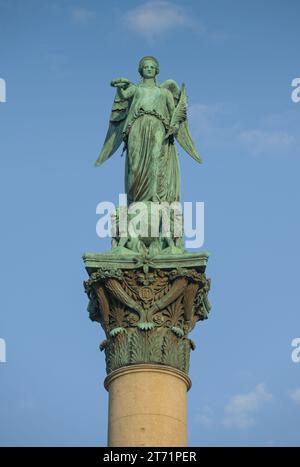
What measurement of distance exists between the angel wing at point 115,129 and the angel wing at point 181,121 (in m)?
1.40

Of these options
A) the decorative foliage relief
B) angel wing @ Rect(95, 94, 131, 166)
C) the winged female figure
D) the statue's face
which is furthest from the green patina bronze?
the statue's face

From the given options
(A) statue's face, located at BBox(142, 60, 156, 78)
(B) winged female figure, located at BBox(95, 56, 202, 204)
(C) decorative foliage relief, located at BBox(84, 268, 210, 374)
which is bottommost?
(C) decorative foliage relief, located at BBox(84, 268, 210, 374)

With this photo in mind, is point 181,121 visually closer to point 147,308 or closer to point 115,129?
point 115,129

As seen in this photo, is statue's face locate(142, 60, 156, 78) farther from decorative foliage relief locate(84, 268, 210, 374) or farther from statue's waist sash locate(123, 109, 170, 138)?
decorative foliage relief locate(84, 268, 210, 374)

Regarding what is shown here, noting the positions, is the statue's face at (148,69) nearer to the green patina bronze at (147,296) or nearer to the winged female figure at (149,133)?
the winged female figure at (149,133)

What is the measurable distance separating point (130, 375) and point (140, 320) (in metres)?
1.62

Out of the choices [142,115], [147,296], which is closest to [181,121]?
[142,115]

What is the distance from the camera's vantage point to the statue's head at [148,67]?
41.9 metres

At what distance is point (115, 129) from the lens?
4241 centimetres

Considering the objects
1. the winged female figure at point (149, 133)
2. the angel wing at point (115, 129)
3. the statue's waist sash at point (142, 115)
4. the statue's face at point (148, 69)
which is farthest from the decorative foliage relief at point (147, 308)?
the statue's face at point (148, 69)

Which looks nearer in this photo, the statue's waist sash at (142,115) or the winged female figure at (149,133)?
the winged female figure at (149,133)

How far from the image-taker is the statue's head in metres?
41.9
